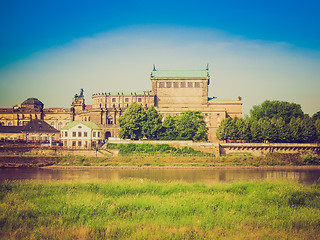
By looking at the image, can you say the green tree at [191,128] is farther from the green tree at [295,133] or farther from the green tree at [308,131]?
the green tree at [308,131]

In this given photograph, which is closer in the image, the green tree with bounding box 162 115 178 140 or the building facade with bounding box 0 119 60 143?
the green tree with bounding box 162 115 178 140

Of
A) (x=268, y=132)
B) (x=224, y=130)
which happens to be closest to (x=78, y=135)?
(x=224, y=130)

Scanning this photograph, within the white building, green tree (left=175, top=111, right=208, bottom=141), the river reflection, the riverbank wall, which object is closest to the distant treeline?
the riverbank wall

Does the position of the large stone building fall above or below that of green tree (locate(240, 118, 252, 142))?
above

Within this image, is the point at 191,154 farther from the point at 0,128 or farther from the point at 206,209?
the point at 0,128

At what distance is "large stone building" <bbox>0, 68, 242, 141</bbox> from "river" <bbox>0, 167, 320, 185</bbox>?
127 ft

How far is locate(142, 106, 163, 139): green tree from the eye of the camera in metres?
77.4

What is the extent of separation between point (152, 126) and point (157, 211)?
170 ft

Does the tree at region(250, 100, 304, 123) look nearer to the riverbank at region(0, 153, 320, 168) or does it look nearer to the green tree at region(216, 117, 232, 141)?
the green tree at region(216, 117, 232, 141)

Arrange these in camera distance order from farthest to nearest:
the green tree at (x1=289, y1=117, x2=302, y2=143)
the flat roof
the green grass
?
1. the flat roof
2. the green tree at (x1=289, y1=117, x2=302, y2=143)
3. the green grass

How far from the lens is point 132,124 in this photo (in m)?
76.8

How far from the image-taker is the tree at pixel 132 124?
76812mm

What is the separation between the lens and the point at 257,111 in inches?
3868

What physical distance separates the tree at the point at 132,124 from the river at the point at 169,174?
714 inches
